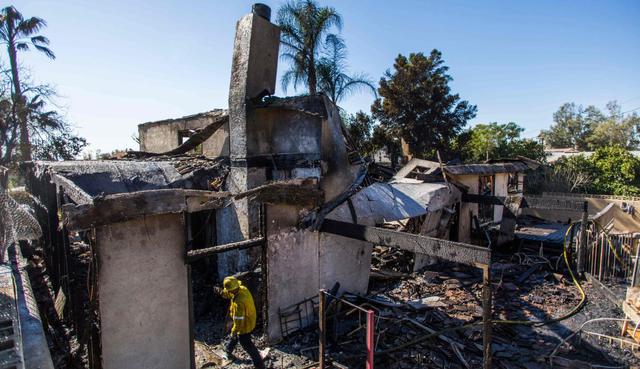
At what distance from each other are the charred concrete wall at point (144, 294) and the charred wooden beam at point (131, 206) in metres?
0.39

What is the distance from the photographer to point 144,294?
16.9 feet

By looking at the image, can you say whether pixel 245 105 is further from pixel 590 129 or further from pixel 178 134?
pixel 590 129

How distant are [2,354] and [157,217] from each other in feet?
10.3

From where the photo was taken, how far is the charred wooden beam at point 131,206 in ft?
14.2

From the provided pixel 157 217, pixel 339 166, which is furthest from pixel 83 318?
pixel 339 166

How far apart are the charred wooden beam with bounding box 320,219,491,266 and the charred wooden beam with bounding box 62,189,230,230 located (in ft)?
8.67

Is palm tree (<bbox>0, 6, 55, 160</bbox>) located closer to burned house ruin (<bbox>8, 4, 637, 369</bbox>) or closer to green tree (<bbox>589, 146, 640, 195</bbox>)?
burned house ruin (<bbox>8, 4, 637, 369</bbox>)

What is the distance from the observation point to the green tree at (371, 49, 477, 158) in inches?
935

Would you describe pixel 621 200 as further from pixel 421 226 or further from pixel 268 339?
pixel 268 339

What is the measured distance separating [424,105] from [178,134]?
1670cm

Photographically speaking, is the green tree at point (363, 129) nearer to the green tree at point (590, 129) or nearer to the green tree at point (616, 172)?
the green tree at point (616, 172)

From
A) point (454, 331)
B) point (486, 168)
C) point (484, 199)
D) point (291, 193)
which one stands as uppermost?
point (486, 168)

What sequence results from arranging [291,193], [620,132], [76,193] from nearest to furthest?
[76,193]
[291,193]
[620,132]

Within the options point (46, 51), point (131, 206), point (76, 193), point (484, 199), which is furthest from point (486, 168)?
point (46, 51)
